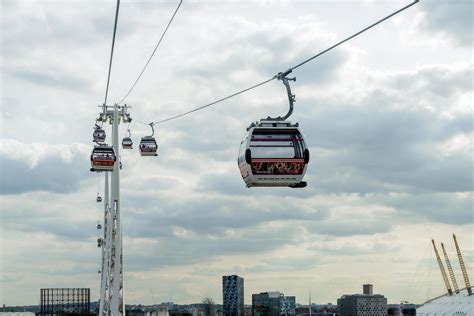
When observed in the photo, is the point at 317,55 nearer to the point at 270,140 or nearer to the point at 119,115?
the point at 270,140

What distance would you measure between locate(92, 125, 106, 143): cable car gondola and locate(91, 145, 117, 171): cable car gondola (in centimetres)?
1303

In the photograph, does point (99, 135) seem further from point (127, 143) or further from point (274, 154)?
point (274, 154)

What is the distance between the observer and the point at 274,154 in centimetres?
2889

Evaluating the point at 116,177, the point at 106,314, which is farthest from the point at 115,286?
the point at 116,177

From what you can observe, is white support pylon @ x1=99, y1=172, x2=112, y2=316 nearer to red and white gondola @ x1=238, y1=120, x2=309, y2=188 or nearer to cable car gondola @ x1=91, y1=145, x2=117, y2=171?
cable car gondola @ x1=91, y1=145, x2=117, y2=171

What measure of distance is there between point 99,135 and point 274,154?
145ft

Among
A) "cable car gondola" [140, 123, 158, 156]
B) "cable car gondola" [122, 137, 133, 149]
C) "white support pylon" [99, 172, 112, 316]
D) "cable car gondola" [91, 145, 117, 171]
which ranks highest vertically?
"cable car gondola" [122, 137, 133, 149]

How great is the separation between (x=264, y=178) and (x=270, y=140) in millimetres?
1203

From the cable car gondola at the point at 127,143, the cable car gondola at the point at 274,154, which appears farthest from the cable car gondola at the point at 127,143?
the cable car gondola at the point at 274,154

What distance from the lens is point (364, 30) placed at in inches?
942

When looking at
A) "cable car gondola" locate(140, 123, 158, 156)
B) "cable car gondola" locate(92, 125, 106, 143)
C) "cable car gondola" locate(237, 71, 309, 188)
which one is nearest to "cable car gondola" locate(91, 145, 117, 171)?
"cable car gondola" locate(140, 123, 158, 156)

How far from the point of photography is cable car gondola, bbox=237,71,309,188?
1129 inches

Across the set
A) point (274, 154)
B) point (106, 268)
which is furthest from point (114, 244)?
point (274, 154)

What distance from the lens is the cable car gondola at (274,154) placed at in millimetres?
28672
